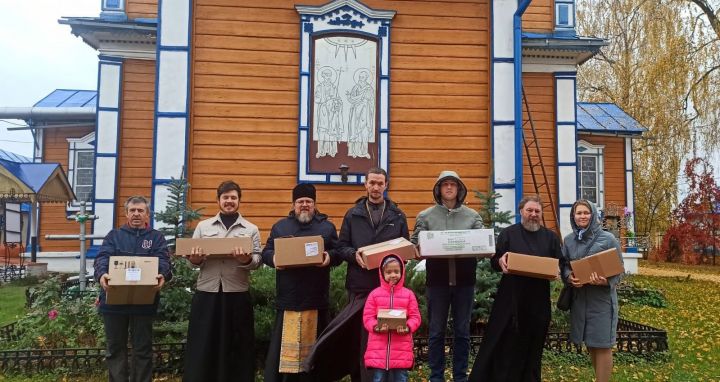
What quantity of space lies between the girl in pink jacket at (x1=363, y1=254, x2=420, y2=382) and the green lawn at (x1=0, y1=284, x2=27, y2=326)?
6.09m

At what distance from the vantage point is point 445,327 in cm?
434

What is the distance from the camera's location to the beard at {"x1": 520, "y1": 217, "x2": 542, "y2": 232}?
4.21 metres

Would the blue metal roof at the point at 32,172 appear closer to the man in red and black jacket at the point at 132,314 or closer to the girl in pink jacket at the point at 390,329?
the man in red and black jacket at the point at 132,314

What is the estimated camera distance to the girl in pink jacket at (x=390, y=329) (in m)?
3.75

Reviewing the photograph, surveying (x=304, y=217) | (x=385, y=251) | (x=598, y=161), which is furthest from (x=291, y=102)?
(x=598, y=161)

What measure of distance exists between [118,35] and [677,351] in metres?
9.63

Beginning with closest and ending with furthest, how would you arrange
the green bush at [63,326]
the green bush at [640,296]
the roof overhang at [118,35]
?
the green bush at [63,326] → the roof overhang at [118,35] → the green bush at [640,296]

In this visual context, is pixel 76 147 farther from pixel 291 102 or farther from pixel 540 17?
pixel 540 17

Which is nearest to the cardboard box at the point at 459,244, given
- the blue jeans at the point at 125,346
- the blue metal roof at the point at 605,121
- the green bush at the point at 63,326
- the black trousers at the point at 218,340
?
the black trousers at the point at 218,340

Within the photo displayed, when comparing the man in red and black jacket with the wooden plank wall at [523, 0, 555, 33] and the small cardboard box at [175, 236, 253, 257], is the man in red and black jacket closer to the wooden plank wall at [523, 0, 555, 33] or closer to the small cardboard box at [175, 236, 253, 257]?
the small cardboard box at [175, 236, 253, 257]

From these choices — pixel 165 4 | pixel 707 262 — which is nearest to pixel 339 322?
pixel 165 4

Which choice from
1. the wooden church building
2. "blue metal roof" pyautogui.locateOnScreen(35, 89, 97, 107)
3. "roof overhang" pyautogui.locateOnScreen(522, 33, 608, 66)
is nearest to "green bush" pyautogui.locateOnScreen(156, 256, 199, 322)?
the wooden church building

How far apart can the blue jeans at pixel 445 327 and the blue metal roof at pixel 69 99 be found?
13182 millimetres

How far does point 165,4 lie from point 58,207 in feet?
28.7
